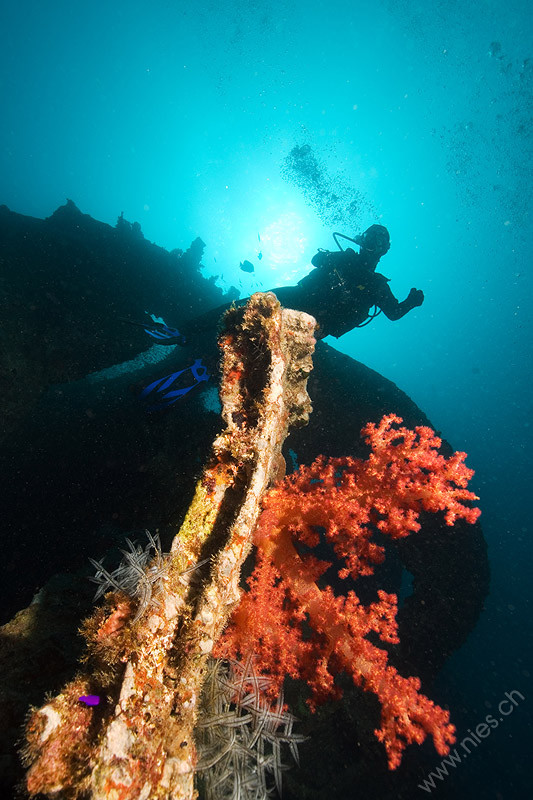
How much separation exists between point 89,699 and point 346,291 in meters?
7.64

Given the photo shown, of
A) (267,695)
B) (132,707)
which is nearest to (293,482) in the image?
(267,695)

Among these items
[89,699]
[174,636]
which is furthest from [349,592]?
[89,699]

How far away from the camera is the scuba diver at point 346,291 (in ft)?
24.4

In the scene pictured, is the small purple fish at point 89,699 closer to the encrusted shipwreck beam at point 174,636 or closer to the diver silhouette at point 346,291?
the encrusted shipwreck beam at point 174,636

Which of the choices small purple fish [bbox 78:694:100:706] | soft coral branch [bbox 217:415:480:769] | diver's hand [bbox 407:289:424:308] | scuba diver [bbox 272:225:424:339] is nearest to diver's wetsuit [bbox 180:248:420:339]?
scuba diver [bbox 272:225:424:339]

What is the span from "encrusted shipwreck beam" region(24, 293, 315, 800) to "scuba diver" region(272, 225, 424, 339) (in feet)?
17.0

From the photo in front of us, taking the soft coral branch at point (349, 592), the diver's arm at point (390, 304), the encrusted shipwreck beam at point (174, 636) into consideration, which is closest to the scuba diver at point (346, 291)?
the diver's arm at point (390, 304)

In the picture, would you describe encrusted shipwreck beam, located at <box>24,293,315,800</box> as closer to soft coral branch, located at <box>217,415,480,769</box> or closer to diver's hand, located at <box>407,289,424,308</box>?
soft coral branch, located at <box>217,415,480,769</box>

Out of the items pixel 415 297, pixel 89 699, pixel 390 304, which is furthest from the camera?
pixel 390 304

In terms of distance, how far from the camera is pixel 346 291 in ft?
24.9

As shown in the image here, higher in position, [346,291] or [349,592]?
[346,291]

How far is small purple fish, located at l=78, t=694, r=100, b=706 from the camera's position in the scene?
1.64m

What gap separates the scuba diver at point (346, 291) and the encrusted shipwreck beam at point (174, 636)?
5186 mm

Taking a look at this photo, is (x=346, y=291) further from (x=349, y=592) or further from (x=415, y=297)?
(x=349, y=592)
